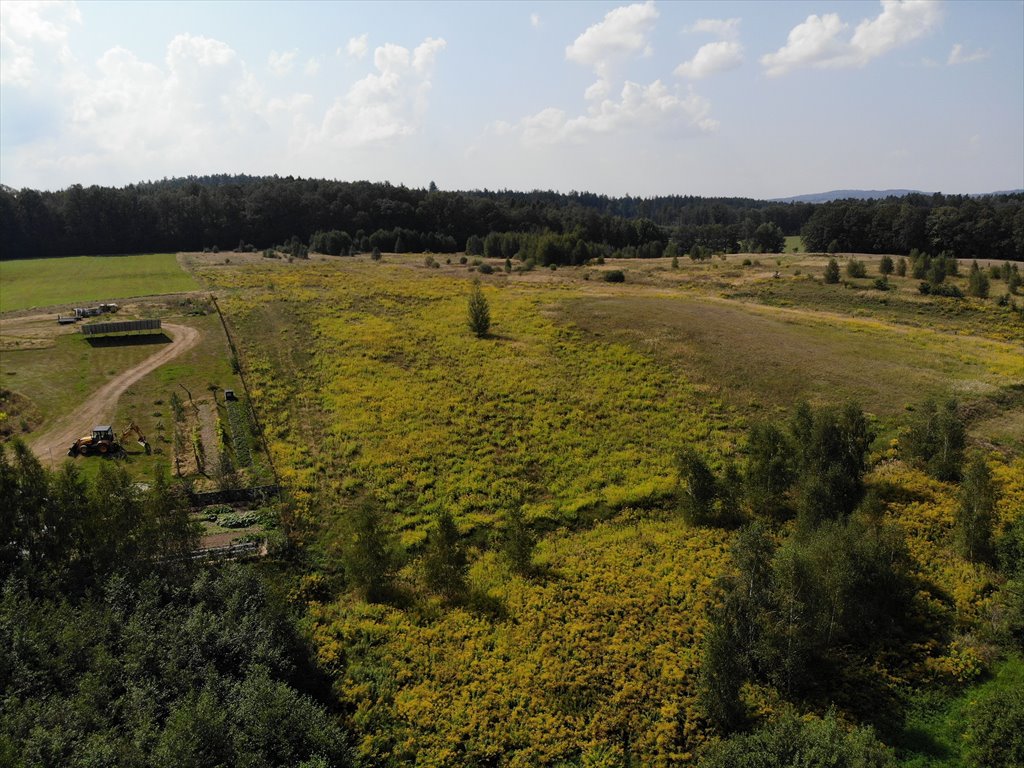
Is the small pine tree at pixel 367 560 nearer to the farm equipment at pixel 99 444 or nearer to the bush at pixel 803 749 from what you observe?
the bush at pixel 803 749

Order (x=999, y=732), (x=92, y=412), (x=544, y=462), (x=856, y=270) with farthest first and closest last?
(x=856, y=270), (x=92, y=412), (x=544, y=462), (x=999, y=732)

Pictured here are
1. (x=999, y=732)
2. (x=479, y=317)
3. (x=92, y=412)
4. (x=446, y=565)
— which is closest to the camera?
(x=999, y=732)

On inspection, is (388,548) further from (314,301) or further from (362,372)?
(314,301)

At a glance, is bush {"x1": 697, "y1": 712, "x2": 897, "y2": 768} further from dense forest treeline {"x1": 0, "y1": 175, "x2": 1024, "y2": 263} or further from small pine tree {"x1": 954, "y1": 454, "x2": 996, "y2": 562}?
dense forest treeline {"x1": 0, "y1": 175, "x2": 1024, "y2": 263}

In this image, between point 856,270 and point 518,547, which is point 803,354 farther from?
point 856,270

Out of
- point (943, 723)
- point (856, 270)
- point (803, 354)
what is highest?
point (856, 270)

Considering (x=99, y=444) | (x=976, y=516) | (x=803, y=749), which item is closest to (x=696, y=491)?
(x=976, y=516)

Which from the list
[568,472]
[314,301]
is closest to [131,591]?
[568,472]
